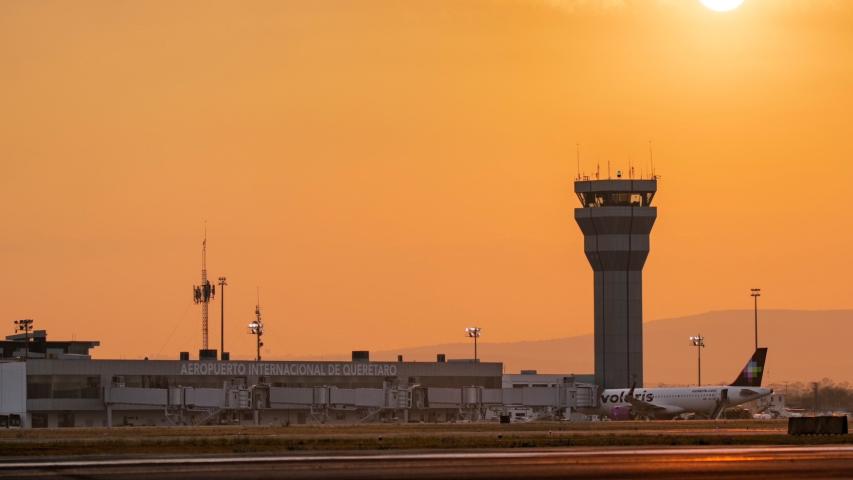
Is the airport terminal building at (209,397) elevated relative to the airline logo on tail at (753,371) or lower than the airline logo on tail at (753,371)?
lower

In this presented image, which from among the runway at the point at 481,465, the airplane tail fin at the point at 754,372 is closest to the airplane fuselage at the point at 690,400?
the airplane tail fin at the point at 754,372

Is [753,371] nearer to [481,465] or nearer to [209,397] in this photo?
[209,397]

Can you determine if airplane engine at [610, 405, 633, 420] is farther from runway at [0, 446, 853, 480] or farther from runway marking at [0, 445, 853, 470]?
runway at [0, 446, 853, 480]

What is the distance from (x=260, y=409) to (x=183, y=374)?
14.3 meters

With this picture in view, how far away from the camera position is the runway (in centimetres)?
7050

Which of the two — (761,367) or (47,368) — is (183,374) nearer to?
(47,368)

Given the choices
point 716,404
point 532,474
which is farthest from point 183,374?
point 532,474

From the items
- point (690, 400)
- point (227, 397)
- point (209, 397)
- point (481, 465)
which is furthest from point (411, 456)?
point (690, 400)

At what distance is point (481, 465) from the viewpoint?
75688mm

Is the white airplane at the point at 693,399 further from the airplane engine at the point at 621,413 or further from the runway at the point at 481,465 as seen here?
the runway at the point at 481,465

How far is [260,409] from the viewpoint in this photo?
18175 centimetres

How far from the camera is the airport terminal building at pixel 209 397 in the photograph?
594 feet

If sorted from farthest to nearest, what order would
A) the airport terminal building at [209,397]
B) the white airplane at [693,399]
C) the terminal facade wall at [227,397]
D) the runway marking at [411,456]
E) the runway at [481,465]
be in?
the white airplane at [693,399]
the airport terminal building at [209,397]
the terminal facade wall at [227,397]
the runway marking at [411,456]
the runway at [481,465]

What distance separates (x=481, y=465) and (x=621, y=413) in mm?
118179
